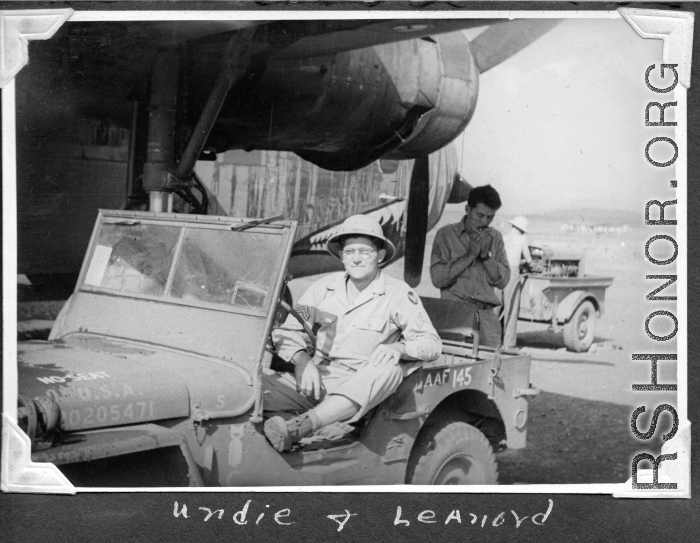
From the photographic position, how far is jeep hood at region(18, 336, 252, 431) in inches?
118

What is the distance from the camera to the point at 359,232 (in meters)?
3.59

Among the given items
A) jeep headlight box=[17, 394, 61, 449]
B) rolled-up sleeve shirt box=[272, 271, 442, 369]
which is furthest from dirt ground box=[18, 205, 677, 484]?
jeep headlight box=[17, 394, 61, 449]

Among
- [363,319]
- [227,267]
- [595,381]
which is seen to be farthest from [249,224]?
[595,381]

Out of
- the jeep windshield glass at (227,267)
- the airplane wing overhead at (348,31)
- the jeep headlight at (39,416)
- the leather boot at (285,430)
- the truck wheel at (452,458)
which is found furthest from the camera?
the airplane wing overhead at (348,31)

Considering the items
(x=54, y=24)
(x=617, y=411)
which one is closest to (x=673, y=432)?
(x=617, y=411)

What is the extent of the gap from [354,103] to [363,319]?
41.9 inches

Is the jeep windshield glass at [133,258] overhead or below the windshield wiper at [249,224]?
below

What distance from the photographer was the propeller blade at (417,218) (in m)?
3.71

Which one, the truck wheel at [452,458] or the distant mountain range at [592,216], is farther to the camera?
→ the distant mountain range at [592,216]

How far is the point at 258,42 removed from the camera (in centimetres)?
369

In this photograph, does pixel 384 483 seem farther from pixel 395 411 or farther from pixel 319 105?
pixel 319 105

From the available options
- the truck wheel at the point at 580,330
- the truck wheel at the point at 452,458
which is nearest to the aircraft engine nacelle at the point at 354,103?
the truck wheel at the point at 580,330

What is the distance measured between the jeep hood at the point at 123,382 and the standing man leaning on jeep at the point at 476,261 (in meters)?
1.12

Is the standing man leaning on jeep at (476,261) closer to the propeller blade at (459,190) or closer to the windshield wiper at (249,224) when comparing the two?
the propeller blade at (459,190)
